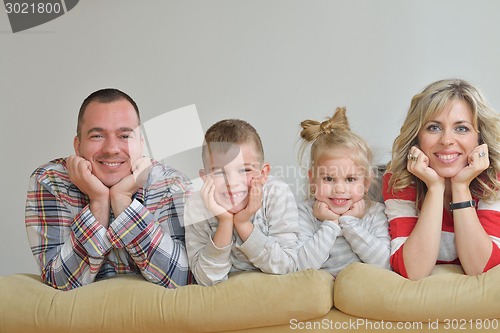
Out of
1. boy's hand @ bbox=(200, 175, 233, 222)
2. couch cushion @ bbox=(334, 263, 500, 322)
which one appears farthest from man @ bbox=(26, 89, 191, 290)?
couch cushion @ bbox=(334, 263, 500, 322)

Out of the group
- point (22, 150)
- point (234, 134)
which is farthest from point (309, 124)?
point (22, 150)

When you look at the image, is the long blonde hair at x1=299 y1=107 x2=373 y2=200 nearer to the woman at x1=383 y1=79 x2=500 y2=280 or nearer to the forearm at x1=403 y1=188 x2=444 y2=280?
the woman at x1=383 y1=79 x2=500 y2=280

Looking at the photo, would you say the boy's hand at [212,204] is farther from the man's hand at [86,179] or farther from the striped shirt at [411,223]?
the striped shirt at [411,223]

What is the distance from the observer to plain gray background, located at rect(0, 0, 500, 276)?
1924mm

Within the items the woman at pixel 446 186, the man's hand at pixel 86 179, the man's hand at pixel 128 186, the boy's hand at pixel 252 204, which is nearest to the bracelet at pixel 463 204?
the woman at pixel 446 186

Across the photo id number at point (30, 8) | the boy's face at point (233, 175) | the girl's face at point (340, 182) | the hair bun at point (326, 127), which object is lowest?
the girl's face at point (340, 182)

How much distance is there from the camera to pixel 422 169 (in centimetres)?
135

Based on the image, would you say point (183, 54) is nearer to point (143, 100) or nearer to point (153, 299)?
point (143, 100)

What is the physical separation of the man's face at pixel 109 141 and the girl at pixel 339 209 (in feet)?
2.15

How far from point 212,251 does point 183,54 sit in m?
1.18

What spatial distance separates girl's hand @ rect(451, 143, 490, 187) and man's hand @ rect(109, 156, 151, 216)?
1.06 metres

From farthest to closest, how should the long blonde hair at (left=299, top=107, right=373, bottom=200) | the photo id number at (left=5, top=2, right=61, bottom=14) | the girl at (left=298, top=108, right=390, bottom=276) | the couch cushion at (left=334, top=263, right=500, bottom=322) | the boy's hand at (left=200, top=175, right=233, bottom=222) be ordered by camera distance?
the photo id number at (left=5, top=2, right=61, bottom=14), the long blonde hair at (left=299, top=107, right=373, bottom=200), the girl at (left=298, top=108, right=390, bottom=276), the boy's hand at (left=200, top=175, right=233, bottom=222), the couch cushion at (left=334, top=263, right=500, bottom=322)

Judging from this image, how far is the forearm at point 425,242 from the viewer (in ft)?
4.11

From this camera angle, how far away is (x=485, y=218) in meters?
1.33
